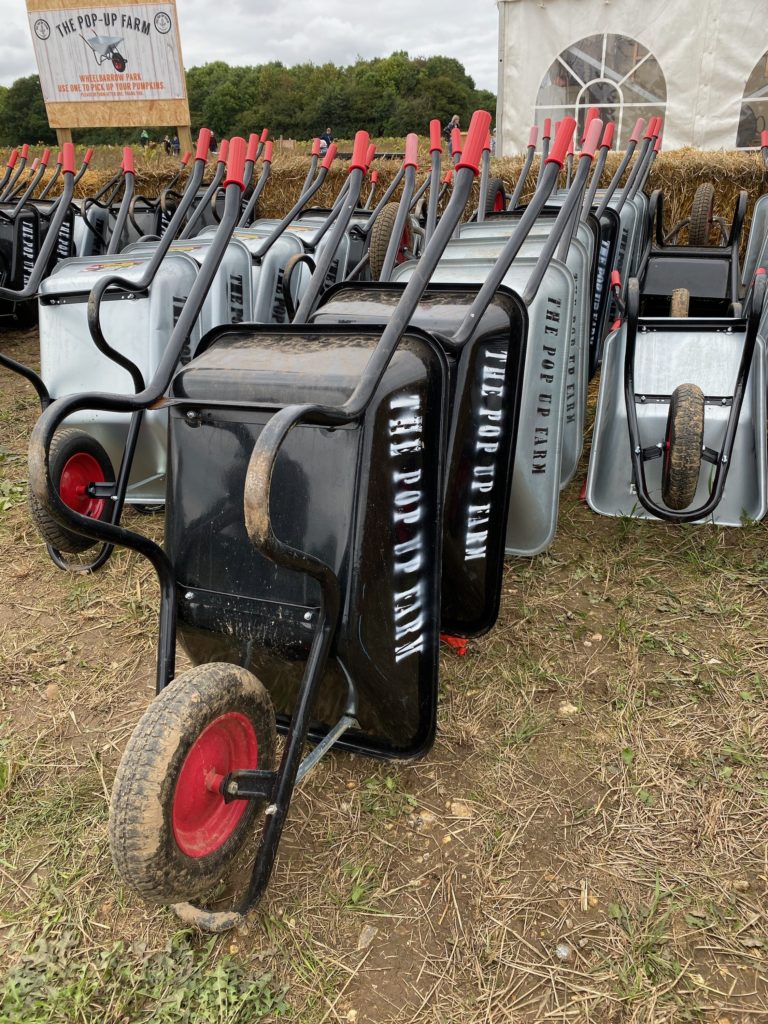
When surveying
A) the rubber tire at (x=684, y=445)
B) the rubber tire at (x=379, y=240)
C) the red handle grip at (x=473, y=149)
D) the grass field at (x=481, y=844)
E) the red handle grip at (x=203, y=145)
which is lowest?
the grass field at (x=481, y=844)

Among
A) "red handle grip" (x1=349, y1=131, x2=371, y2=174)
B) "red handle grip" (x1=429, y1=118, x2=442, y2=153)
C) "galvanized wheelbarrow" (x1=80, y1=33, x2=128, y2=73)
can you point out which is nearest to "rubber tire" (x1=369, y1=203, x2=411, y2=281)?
"red handle grip" (x1=429, y1=118, x2=442, y2=153)

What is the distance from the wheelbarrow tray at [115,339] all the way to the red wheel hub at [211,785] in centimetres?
152

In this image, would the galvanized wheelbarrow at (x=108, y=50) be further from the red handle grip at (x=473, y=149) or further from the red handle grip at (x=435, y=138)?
the red handle grip at (x=473, y=149)

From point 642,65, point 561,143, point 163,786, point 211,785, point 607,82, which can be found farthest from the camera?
point 607,82

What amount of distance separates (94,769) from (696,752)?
1.41 metres

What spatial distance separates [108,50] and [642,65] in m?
5.24

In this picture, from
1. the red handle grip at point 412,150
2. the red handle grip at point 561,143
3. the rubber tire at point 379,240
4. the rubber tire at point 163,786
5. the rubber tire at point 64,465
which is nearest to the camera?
the rubber tire at point 163,786

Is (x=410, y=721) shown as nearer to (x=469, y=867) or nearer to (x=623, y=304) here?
(x=469, y=867)

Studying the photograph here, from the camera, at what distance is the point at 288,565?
116cm

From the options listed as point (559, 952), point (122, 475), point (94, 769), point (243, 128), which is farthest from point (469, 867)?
point (243, 128)

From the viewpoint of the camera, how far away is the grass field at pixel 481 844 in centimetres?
125

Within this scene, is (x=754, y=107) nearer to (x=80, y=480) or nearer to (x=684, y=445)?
(x=684, y=445)

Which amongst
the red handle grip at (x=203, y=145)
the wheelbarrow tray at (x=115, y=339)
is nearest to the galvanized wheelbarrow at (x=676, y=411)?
the red handle grip at (x=203, y=145)

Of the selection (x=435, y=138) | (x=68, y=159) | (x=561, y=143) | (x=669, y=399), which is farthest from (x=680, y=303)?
(x=68, y=159)
